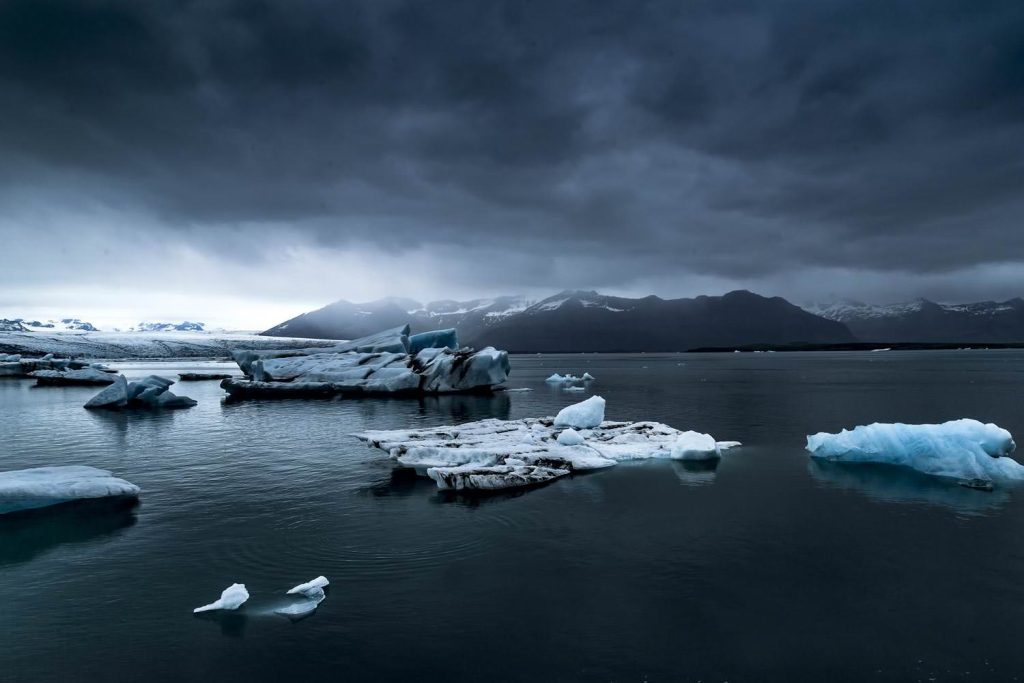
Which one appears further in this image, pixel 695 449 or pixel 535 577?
pixel 695 449

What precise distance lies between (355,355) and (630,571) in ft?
142

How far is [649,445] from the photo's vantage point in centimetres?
2042

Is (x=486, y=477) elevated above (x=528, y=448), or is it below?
below

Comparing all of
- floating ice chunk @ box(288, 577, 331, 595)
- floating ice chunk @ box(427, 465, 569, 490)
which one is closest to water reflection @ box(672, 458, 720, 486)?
floating ice chunk @ box(427, 465, 569, 490)

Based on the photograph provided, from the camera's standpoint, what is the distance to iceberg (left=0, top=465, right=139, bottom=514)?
43.3 feet

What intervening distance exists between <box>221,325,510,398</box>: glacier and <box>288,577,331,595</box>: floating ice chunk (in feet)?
119

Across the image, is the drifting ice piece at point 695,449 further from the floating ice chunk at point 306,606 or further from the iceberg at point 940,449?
the floating ice chunk at point 306,606

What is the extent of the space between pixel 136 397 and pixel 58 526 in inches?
1189

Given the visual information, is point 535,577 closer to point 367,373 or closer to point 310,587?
point 310,587

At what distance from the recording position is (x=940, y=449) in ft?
54.7

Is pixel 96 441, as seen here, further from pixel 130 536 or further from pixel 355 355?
pixel 355 355

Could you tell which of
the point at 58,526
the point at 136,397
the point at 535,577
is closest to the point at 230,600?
the point at 535,577

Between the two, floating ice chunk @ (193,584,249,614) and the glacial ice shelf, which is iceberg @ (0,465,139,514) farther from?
floating ice chunk @ (193,584,249,614)

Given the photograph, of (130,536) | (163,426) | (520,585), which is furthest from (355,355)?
(520,585)
